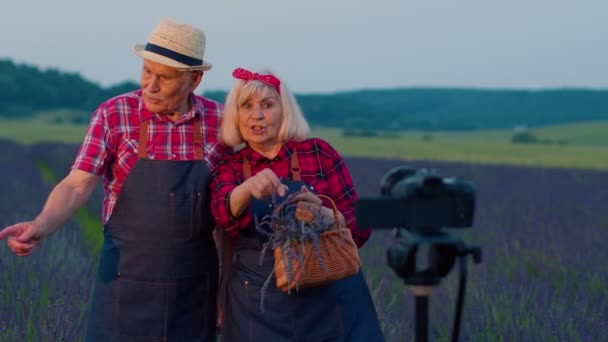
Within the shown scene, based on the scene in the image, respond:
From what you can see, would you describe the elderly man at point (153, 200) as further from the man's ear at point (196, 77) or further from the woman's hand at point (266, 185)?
the woman's hand at point (266, 185)

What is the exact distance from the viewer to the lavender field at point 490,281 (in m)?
4.22

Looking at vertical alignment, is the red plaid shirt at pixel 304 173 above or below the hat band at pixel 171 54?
below

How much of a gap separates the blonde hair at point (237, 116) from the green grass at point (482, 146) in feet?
58.7

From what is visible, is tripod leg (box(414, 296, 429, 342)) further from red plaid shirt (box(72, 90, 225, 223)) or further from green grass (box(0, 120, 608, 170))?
Answer: green grass (box(0, 120, 608, 170))

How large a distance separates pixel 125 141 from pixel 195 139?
222 millimetres

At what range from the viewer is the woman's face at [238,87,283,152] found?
318cm

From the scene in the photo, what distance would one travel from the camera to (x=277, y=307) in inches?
126

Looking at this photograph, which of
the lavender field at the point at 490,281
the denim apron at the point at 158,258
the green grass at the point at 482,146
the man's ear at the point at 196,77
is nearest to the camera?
the denim apron at the point at 158,258

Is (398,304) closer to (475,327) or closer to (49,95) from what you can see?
(475,327)

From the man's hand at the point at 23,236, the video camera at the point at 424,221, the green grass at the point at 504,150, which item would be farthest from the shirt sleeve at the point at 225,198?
the green grass at the point at 504,150

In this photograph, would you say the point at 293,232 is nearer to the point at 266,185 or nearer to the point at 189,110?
the point at 266,185

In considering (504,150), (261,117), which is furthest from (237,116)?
(504,150)

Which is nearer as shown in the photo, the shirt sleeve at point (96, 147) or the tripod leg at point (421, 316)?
the tripod leg at point (421, 316)

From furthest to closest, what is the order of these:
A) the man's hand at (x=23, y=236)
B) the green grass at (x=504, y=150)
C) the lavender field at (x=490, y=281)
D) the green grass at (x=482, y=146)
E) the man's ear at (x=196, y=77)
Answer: the green grass at (x=482, y=146) → the green grass at (x=504, y=150) → the lavender field at (x=490, y=281) → the man's ear at (x=196, y=77) → the man's hand at (x=23, y=236)
